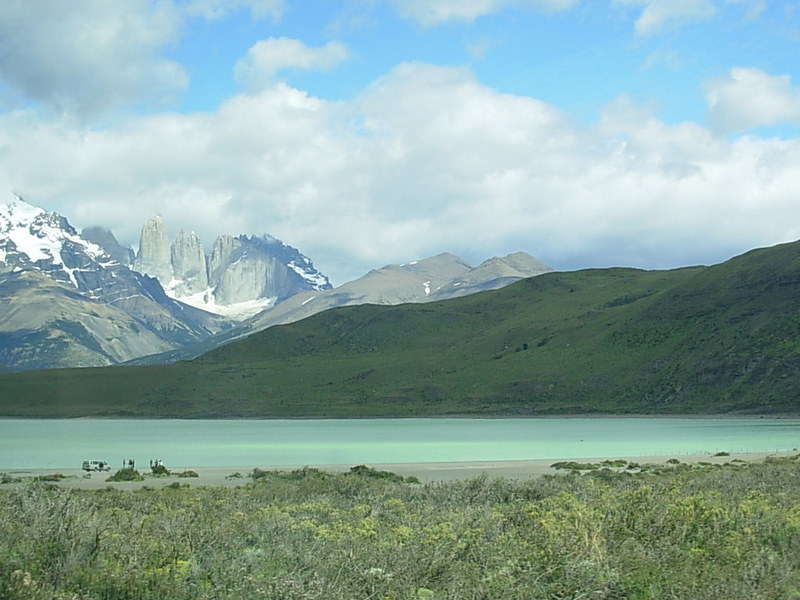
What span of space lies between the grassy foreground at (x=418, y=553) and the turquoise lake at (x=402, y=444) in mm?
36551

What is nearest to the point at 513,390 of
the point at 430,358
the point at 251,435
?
the point at 430,358

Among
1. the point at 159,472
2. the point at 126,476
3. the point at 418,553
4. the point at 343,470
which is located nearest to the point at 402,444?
the point at 343,470

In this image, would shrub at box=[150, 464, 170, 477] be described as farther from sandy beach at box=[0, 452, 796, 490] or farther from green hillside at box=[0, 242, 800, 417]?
green hillside at box=[0, 242, 800, 417]

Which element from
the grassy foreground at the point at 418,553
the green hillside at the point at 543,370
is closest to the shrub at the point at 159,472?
the grassy foreground at the point at 418,553

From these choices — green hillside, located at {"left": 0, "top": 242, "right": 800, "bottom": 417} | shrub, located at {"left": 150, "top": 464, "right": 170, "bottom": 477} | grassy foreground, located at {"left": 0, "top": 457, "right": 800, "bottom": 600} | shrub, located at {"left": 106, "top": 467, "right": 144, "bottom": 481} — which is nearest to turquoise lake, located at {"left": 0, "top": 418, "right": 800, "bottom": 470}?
shrub, located at {"left": 150, "top": 464, "right": 170, "bottom": 477}

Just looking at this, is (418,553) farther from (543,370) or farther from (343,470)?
(543,370)

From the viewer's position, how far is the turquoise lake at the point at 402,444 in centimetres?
5844

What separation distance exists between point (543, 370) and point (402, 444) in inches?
3034

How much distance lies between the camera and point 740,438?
76312 mm

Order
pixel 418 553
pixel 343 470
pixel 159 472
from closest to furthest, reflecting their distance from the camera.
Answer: pixel 418 553 → pixel 159 472 → pixel 343 470

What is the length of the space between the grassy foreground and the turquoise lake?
36551mm

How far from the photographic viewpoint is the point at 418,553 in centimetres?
Result: 1221

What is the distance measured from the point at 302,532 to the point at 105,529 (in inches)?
151

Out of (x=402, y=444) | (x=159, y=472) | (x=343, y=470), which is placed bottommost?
(x=402, y=444)
